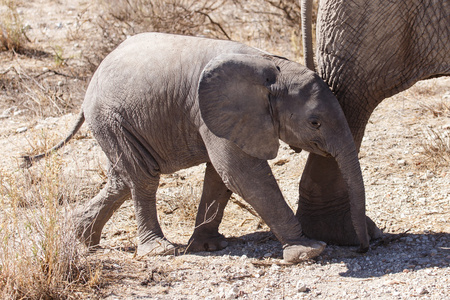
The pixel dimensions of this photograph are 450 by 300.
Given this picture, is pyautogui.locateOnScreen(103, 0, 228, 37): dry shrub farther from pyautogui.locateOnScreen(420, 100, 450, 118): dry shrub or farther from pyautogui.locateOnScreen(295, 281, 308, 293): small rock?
pyautogui.locateOnScreen(295, 281, 308, 293): small rock

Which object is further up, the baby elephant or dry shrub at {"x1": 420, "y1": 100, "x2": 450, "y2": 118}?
the baby elephant

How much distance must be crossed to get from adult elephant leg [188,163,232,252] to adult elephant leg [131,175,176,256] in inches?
7.6

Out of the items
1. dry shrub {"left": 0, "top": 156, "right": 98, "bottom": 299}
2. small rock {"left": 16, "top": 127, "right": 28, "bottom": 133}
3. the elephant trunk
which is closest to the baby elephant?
the elephant trunk

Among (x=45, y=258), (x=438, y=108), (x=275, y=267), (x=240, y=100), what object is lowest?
(x=275, y=267)

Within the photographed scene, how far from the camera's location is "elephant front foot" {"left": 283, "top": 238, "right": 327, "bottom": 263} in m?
3.78

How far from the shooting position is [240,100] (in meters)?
3.67

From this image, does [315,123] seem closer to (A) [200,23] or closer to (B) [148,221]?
(B) [148,221]

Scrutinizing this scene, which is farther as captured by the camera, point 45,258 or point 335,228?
point 335,228

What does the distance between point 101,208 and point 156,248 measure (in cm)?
51

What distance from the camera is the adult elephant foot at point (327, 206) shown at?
4227 millimetres

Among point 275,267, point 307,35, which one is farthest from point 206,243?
point 307,35

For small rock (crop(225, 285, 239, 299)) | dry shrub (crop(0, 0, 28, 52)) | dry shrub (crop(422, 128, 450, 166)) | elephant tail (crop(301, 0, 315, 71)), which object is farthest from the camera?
dry shrub (crop(0, 0, 28, 52))

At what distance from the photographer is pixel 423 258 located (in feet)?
12.6

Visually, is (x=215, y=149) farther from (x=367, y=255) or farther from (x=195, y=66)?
(x=367, y=255)
